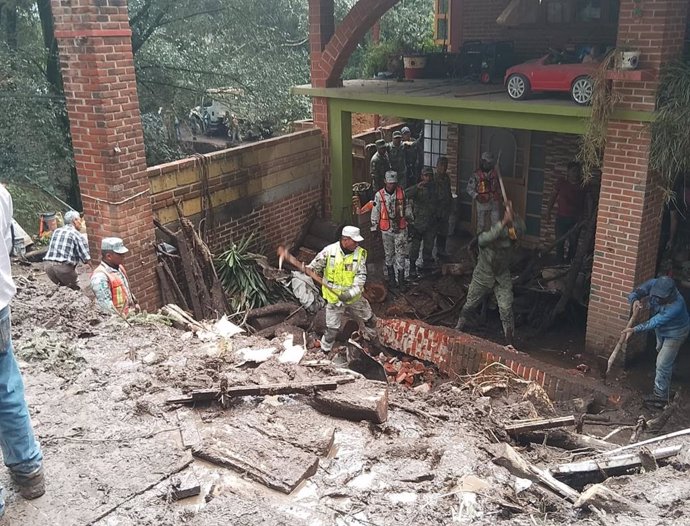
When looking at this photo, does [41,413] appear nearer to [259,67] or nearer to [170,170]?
[170,170]

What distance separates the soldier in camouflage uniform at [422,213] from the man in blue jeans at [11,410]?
27.1 ft

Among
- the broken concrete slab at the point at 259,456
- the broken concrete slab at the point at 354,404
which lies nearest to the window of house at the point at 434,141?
the broken concrete slab at the point at 354,404

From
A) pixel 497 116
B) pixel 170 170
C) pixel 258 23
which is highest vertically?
pixel 258 23

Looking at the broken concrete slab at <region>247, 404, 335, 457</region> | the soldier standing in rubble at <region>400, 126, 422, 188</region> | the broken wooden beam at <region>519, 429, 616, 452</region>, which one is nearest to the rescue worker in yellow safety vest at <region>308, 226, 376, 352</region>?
the broken concrete slab at <region>247, 404, 335, 457</region>

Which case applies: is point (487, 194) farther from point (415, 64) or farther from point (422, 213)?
point (415, 64)

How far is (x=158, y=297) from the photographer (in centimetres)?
834

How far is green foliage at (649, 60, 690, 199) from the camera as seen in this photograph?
684cm

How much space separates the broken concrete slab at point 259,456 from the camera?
12.3ft

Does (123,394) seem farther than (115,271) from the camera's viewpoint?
No

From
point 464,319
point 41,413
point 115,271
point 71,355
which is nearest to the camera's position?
point 41,413

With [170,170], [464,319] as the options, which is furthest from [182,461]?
[464,319]

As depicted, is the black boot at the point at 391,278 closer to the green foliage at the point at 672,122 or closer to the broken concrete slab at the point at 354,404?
the green foliage at the point at 672,122

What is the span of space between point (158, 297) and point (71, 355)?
3.28 m

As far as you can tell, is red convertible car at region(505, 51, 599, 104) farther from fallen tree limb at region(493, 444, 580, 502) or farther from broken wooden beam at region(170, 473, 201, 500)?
broken wooden beam at region(170, 473, 201, 500)
